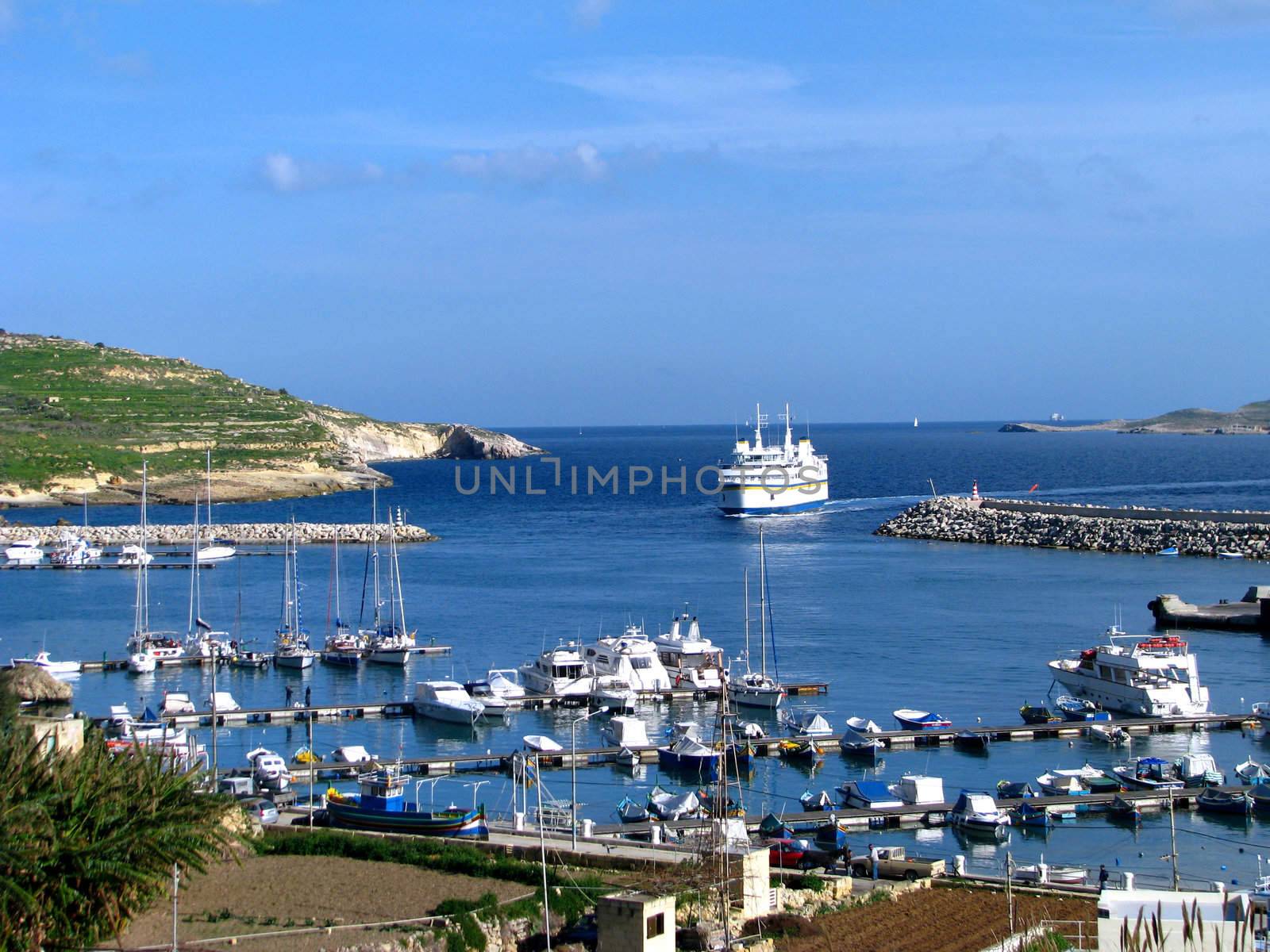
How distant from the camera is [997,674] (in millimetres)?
31531

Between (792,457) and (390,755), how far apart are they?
58220mm

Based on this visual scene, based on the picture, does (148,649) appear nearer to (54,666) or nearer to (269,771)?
(54,666)

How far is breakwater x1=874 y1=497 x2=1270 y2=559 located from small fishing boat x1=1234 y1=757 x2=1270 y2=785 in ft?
111

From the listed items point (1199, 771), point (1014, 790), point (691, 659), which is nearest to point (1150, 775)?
point (1199, 771)

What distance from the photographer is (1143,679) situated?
90.0 ft

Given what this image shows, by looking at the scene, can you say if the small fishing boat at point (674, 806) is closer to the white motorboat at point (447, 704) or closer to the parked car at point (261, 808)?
the parked car at point (261, 808)

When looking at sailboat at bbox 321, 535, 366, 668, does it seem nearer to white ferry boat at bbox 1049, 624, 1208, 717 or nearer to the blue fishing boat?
the blue fishing boat

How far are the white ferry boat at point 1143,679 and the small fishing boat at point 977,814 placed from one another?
8331mm

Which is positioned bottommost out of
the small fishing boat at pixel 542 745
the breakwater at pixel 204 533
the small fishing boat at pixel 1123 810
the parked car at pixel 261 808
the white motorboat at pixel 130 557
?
the small fishing boat at pixel 1123 810

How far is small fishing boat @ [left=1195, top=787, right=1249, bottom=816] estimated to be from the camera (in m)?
20.6

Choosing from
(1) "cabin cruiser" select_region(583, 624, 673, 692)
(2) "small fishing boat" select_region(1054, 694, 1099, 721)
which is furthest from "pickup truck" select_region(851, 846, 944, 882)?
(1) "cabin cruiser" select_region(583, 624, 673, 692)


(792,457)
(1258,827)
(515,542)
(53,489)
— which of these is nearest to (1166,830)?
(1258,827)

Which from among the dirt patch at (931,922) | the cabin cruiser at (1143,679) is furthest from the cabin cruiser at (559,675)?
the dirt patch at (931,922)

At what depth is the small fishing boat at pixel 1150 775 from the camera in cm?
2166
